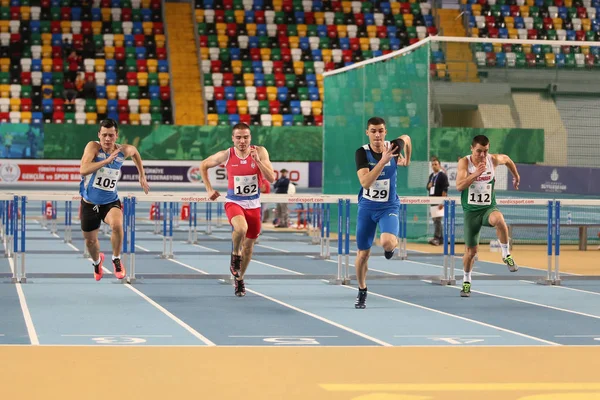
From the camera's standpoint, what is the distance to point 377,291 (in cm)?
1315

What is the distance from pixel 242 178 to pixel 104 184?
1408 mm

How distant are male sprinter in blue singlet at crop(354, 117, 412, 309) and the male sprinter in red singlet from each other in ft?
3.67

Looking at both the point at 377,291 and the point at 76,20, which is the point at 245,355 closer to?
the point at 377,291

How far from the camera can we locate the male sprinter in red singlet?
11.5 m

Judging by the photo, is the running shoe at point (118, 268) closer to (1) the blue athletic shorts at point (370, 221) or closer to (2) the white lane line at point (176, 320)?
(2) the white lane line at point (176, 320)

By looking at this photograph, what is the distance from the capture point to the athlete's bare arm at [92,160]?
36.6 ft

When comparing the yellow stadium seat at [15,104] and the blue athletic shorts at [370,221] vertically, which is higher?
the yellow stadium seat at [15,104]

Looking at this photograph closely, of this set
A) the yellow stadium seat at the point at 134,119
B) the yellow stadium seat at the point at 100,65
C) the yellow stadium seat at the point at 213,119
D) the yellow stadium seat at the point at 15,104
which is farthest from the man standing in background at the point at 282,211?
the yellow stadium seat at the point at 100,65

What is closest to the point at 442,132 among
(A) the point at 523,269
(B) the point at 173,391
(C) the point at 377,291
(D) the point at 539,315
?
(A) the point at 523,269

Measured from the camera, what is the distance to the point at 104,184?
11672 mm

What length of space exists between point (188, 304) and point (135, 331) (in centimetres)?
224

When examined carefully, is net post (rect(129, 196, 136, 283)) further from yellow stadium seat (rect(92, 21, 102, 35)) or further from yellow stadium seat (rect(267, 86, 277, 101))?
yellow stadium seat (rect(92, 21, 102, 35))

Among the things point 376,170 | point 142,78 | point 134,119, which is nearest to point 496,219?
point 376,170

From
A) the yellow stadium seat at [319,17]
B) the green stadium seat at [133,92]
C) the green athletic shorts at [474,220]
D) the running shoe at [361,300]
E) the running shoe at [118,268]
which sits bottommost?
the running shoe at [361,300]
